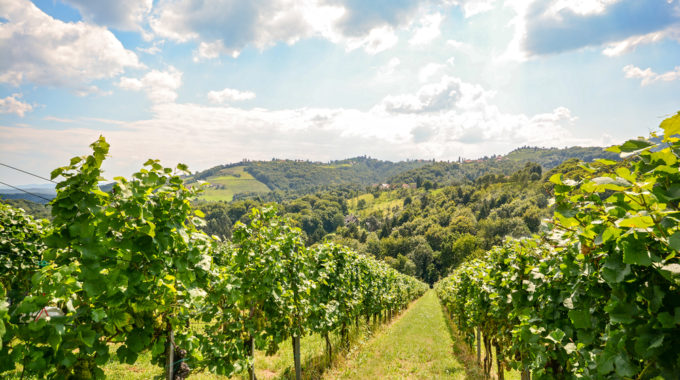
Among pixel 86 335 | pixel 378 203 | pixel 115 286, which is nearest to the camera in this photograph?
pixel 86 335

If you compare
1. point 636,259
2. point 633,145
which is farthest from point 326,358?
point 633,145

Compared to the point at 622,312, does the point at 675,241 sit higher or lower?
higher

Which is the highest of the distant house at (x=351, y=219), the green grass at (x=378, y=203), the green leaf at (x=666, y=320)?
the green leaf at (x=666, y=320)

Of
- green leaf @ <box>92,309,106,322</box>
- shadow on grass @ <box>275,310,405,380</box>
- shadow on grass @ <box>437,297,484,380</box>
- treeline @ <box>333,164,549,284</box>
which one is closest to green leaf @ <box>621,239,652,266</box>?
green leaf @ <box>92,309,106,322</box>

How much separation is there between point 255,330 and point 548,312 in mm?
4908

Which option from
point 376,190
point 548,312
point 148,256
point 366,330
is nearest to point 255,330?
point 148,256

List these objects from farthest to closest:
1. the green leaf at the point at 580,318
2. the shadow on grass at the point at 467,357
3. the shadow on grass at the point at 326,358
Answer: the shadow on grass at the point at 467,357 < the shadow on grass at the point at 326,358 < the green leaf at the point at 580,318

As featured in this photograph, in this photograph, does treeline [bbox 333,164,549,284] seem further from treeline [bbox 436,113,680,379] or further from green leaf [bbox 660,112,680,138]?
green leaf [bbox 660,112,680,138]

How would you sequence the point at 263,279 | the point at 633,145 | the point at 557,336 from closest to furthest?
the point at 633,145, the point at 557,336, the point at 263,279

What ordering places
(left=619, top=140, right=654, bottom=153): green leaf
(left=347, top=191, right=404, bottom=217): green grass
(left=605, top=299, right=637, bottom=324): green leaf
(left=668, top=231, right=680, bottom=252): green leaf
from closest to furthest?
1. (left=668, top=231, right=680, bottom=252): green leaf
2. (left=619, top=140, right=654, bottom=153): green leaf
3. (left=605, top=299, right=637, bottom=324): green leaf
4. (left=347, top=191, right=404, bottom=217): green grass

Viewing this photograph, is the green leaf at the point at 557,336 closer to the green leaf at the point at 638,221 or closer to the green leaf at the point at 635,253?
the green leaf at the point at 635,253

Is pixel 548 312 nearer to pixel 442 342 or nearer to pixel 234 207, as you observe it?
pixel 442 342

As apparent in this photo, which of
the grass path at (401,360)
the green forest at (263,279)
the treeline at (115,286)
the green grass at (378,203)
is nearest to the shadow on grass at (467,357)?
the grass path at (401,360)

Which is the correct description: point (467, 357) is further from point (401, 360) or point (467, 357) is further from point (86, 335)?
point (86, 335)
